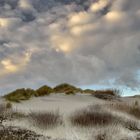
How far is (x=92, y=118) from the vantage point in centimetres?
1286

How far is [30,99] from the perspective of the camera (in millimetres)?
18938

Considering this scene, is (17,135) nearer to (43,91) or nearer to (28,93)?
(28,93)

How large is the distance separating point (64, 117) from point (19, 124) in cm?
277

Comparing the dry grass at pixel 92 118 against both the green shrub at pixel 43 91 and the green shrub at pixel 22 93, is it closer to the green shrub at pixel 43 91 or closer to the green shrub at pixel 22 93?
the green shrub at pixel 22 93

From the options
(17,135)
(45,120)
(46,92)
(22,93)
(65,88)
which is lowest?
(17,135)

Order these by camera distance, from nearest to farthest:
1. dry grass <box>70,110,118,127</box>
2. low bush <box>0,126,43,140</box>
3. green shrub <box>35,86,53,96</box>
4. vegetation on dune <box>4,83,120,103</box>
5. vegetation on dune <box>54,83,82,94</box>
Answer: low bush <box>0,126,43,140</box> → dry grass <box>70,110,118,127</box> → vegetation on dune <box>4,83,120,103</box> → green shrub <box>35,86,53,96</box> → vegetation on dune <box>54,83,82,94</box>

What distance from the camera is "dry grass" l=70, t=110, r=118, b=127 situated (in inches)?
476

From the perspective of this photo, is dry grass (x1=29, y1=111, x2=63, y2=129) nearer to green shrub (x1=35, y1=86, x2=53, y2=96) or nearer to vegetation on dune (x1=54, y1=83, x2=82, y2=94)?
green shrub (x1=35, y1=86, x2=53, y2=96)

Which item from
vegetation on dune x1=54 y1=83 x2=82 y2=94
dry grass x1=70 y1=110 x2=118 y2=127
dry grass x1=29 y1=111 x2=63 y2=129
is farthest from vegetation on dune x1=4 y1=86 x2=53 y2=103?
dry grass x1=29 y1=111 x2=63 y2=129

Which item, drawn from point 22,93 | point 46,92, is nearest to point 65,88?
point 46,92

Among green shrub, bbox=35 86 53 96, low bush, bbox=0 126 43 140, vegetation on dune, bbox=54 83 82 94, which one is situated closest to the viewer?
low bush, bbox=0 126 43 140

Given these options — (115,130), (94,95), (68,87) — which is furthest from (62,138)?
(68,87)

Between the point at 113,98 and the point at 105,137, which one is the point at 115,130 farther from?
the point at 113,98

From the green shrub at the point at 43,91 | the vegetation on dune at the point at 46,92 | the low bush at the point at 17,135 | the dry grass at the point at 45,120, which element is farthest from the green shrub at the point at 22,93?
the low bush at the point at 17,135
